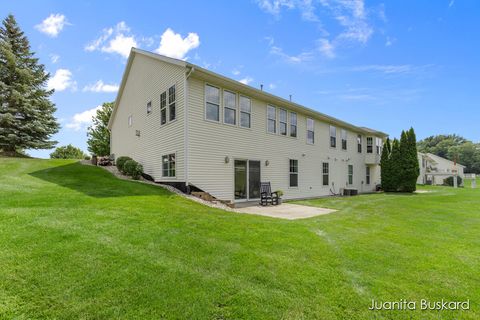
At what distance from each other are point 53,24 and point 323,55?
49.1 feet

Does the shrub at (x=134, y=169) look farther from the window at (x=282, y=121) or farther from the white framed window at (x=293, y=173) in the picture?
the white framed window at (x=293, y=173)

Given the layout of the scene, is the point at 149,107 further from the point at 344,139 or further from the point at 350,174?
the point at 350,174

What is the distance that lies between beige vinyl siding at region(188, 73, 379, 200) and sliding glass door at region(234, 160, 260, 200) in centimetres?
29

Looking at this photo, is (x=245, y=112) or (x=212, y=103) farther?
(x=245, y=112)

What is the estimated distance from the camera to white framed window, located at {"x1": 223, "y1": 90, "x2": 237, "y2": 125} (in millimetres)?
11039

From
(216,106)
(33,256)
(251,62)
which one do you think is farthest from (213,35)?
(33,256)

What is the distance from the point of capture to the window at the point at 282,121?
1373 centimetres

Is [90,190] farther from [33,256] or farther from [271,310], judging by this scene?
[271,310]


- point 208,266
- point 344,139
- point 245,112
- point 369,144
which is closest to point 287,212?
point 245,112

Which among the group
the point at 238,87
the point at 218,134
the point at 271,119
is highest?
the point at 238,87

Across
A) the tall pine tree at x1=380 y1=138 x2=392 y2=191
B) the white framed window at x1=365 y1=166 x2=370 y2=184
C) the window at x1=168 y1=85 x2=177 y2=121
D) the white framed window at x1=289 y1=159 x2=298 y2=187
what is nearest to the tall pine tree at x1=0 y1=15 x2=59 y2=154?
the window at x1=168 y1=85 x2=177 y2=121

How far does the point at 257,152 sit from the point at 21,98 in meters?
21.0

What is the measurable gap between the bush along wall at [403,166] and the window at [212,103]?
656 inches

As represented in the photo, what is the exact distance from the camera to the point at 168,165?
11.2 meters
